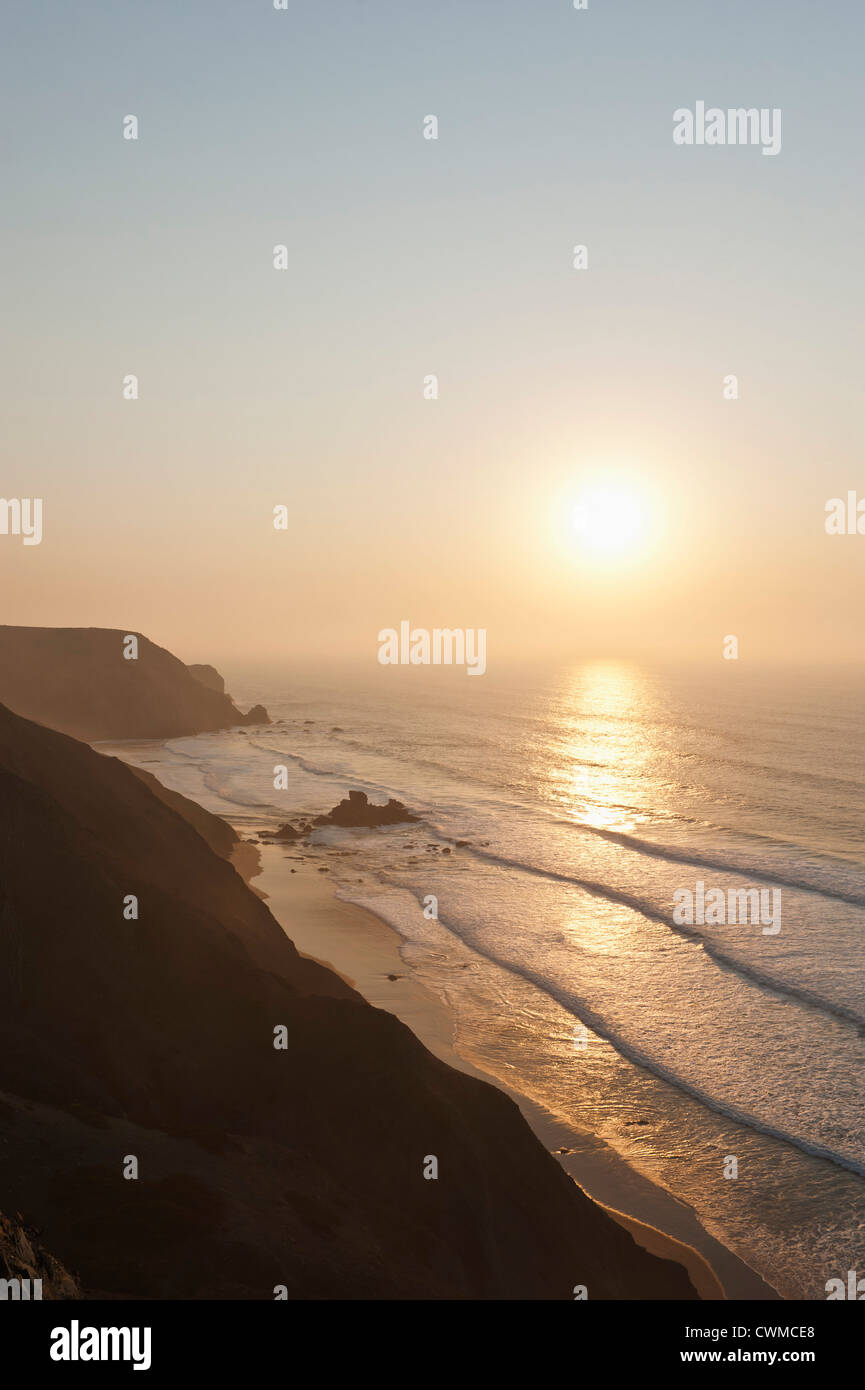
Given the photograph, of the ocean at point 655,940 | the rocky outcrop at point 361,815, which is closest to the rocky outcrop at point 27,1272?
the ocean at point 655,940

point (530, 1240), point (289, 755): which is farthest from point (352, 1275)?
point (289, 755)

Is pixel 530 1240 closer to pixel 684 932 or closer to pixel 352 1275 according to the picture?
pixel 352 1275

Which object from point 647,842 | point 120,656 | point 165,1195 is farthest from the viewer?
point 120,656

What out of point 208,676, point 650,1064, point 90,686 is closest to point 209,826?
point 650,1064

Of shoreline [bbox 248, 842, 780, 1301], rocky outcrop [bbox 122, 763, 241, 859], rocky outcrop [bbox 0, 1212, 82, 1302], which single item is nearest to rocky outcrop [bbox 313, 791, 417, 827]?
shoreline [bbox 248, 842, 780, 1301]

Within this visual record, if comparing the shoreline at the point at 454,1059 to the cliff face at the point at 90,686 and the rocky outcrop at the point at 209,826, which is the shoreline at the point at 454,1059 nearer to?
the rocky outcrop at the point at 209,826

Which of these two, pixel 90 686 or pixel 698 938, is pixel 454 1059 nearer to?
pixel 698 938
